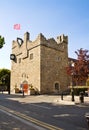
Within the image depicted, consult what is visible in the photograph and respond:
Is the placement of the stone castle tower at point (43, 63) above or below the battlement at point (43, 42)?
below

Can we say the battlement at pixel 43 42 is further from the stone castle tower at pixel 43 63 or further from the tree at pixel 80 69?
the tree at pixel 80 69

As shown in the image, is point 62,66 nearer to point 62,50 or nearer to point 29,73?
point 62,50

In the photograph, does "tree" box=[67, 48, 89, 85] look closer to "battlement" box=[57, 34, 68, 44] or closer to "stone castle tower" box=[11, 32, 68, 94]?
"stone castle tower" box=[11, 32, 68, 94]

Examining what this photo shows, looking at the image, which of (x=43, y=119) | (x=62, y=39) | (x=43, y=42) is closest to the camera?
(x=43, y=119)

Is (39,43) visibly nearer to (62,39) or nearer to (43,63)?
(43,63)

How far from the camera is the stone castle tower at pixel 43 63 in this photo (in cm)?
4331

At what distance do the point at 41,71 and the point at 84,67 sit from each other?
908 cm

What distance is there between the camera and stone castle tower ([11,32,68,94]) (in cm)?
4331

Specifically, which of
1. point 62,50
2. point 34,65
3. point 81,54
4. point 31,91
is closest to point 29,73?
point 34,65

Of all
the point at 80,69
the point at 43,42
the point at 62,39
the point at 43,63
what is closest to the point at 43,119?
the point at 80,69

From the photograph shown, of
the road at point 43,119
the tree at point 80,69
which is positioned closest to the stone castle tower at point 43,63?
the tree at point 80,69

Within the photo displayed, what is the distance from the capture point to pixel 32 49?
152ft

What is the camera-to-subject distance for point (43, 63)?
4350cm

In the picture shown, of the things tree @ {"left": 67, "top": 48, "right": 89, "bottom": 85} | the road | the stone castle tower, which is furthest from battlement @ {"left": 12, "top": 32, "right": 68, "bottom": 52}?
the road
